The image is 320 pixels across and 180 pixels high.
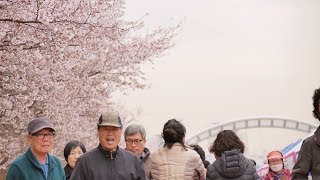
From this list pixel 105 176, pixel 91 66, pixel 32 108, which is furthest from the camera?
pixel 91 66

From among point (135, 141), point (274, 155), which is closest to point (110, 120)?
point (135, 141)

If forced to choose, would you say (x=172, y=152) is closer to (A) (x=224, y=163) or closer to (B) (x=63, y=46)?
(A) (x=224, y=163)

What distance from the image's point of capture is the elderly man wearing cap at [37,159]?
4980 millimetres

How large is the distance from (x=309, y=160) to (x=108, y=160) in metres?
1.56

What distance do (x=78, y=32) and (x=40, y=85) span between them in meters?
1.43

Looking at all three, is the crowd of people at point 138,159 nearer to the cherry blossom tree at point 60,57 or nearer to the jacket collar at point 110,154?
the jacket collar at point 110,154

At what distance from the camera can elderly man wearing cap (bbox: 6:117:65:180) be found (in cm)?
498

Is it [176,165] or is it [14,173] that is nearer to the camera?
[14,173]

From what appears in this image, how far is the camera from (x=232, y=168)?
5.83 metres

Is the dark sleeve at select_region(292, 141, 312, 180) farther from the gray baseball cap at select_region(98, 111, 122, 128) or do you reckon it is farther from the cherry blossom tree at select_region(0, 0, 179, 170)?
the cherry blossom tree at select_region(0, 0, 179, 170)

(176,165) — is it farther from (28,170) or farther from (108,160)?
(28,170)

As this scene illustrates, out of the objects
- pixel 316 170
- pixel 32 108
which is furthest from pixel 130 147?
pixel 32 108

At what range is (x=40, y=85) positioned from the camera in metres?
13.3

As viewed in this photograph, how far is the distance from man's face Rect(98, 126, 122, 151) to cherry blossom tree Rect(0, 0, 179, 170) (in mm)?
7459
